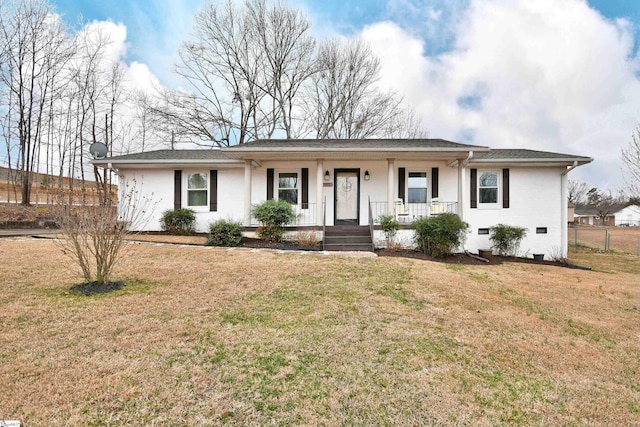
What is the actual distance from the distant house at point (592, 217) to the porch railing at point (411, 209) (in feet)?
166

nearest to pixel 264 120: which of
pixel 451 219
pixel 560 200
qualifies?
pixel 451 219

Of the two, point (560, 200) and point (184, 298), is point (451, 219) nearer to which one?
point (560, 200)

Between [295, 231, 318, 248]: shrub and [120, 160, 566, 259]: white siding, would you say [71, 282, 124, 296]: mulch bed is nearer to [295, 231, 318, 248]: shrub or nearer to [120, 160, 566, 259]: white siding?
[295, 231, 318, 248]: shrub

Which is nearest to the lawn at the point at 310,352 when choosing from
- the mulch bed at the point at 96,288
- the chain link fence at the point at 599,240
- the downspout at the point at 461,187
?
the mulch bed at the point at 96,288

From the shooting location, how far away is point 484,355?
9.47 ft

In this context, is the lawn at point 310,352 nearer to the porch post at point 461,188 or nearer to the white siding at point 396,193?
the porch post at point 461,188

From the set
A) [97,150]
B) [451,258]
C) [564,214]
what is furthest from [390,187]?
[97,150]

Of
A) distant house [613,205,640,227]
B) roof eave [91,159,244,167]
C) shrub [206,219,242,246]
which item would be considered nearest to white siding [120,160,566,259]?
roof eave [91,159,244,167]

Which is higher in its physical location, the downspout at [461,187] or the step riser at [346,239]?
the downspout at [461,187]

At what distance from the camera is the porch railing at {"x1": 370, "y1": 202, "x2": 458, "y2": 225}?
32.8ft

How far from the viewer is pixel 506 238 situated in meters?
9.48

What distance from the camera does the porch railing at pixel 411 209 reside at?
999 centimetres

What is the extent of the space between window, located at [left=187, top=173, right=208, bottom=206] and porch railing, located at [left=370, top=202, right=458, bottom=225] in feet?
20.7

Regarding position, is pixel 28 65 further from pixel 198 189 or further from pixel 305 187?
pixel 305 187
